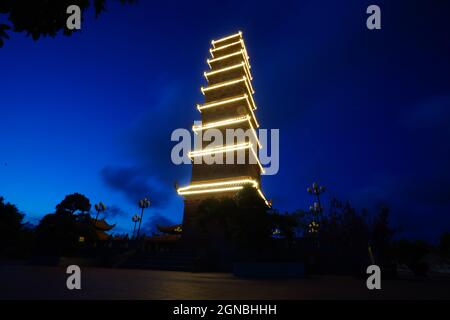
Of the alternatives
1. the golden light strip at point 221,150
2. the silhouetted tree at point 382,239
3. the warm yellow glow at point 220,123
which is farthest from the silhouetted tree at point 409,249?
the warm yellow glow at point 220,123

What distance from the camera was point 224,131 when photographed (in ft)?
98.0

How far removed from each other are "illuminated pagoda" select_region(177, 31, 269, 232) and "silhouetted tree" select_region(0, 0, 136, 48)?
2112 centimetres

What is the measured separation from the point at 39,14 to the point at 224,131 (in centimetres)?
2537

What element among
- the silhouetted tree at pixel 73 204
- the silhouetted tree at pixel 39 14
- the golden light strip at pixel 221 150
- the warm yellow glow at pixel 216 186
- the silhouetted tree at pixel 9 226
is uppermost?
the golden light strip at pixel 221 150

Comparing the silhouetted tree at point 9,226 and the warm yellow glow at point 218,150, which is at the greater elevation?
the warm yellow glow at point 218,150

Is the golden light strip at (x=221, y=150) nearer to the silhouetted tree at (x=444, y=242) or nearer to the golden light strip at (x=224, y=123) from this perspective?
the golden light strip at (x=224, y=123)

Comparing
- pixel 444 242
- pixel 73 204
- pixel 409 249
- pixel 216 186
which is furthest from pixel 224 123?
pixel 444 242

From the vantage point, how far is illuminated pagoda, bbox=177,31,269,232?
27.2 metres

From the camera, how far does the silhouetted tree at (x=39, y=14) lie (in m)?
4.58

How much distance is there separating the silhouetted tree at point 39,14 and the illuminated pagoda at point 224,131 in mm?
21119

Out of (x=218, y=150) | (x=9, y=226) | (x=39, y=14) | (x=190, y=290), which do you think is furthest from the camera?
(x=9, y=226)

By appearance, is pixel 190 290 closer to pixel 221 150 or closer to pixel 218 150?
pixel 221 150

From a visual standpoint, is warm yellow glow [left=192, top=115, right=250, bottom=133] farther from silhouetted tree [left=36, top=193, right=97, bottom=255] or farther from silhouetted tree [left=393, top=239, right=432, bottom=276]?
silhouetted tree [left=393, top=239, right=432, bottom=276]
